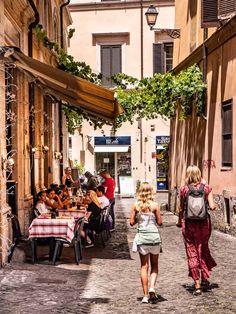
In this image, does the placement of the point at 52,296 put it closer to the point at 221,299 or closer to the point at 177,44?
the point at 221,299

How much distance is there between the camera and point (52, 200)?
544 inches

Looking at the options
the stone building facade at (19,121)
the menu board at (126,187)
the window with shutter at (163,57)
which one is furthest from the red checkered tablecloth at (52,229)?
the menu board at (126,187)

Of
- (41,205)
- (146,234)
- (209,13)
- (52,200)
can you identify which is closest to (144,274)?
(146,234)

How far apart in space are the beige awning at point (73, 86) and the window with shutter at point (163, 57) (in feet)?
41.2

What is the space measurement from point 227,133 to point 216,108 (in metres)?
1.05

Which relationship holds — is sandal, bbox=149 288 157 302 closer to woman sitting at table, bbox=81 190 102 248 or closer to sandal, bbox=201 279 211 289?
sandal, bbox=201 279 211 289

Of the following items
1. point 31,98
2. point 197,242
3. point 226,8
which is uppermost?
point 226,8

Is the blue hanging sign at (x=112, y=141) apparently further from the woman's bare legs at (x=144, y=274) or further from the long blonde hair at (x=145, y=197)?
the woman's bare legs at (x=144, y=274)

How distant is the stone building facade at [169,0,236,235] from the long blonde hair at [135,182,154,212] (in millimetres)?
6581

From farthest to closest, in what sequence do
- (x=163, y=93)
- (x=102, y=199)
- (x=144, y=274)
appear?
1. (x=163, y=93)
2. (x=102, y=199)
3. (x=144, y=274)

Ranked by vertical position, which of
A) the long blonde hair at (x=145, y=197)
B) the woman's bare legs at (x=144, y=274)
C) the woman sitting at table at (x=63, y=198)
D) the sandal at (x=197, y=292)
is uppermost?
the long blonde hair at (x=145, y=197)

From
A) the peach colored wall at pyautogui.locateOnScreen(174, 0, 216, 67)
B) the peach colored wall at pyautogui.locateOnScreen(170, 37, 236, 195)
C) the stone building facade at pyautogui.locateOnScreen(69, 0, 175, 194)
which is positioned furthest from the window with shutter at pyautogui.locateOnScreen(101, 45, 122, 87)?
the peach colored wall at pyautogui.locateOnScreen(170, 37, 236, 195)

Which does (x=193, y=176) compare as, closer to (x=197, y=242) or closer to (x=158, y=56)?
(x=197, y=242)

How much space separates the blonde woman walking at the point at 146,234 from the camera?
786cm
